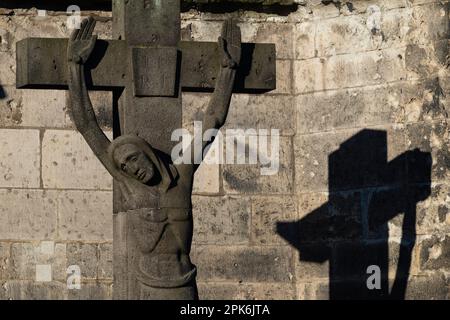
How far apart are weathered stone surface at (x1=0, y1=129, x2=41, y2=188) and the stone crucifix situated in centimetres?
184

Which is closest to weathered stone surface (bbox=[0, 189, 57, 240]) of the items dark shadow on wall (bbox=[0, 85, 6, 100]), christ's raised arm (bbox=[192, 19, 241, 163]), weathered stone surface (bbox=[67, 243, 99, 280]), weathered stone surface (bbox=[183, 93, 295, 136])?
weathered stone surface (bbox=[67, 243, 99, 280])

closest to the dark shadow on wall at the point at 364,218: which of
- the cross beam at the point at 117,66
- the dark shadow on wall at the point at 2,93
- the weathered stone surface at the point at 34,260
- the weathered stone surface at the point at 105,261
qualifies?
the weathered stone surface at the point at 105,261

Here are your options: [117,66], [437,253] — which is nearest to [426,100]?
[437,253]

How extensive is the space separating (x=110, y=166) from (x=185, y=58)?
0.68m

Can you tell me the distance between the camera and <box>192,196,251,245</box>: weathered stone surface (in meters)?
10.6

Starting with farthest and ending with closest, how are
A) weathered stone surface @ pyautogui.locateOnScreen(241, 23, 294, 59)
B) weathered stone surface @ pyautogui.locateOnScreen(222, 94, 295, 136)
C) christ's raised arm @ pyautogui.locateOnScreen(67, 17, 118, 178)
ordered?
weathered stone surface @ pyautogui.locateOnScreen(241, 23, 294, 59), weathered stone surface @ pyautogui.locateOnScreen(222, 94, 295, 136), christ's raised arm @ pyautogui.locateOnScreen(67, 17, 118, 178)

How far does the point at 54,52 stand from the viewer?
829 cm

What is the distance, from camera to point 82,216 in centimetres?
1038

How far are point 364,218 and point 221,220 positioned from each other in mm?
838

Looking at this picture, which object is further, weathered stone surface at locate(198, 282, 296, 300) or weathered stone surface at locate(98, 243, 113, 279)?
weathered stone surface at locate(198, 282, 296, 300)

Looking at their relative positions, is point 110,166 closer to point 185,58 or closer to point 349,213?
point 185,58

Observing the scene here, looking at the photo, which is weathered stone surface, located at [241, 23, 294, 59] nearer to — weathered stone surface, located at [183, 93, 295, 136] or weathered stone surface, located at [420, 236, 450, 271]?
weathered stone surface, located at [183, 93, 295, 136]

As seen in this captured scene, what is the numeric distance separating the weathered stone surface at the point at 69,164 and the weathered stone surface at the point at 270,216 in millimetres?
899

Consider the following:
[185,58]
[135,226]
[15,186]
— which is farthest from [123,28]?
[15,186]
